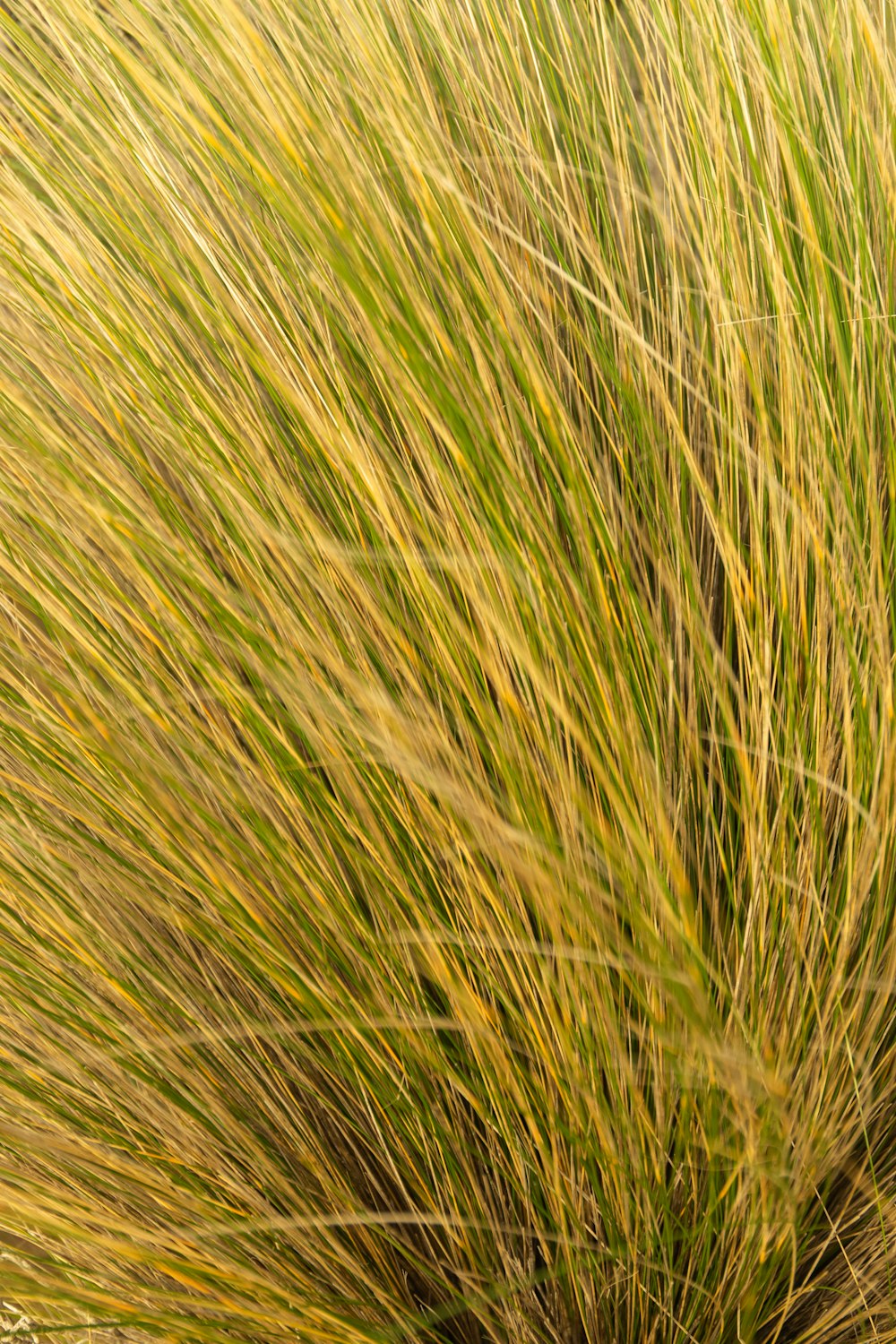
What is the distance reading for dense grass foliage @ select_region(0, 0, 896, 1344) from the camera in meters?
0.74

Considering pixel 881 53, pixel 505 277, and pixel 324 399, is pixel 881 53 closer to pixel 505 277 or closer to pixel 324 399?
pixel 505 277

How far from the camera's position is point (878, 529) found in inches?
30.3

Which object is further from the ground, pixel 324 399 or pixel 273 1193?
pixel 324 399

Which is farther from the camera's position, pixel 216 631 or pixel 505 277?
pixel 505 277

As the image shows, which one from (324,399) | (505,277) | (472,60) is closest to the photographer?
(324,399)

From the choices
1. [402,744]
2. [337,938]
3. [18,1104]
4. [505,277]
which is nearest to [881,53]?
[505,277]

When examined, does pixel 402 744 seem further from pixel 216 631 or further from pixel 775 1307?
pixel 775 1307

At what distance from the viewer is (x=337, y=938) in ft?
2.57

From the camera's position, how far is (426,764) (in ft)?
2.29

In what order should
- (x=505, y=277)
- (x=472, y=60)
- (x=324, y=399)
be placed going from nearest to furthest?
(x=324, y=399)
(x=505, y=277)
(x=472, y=60)

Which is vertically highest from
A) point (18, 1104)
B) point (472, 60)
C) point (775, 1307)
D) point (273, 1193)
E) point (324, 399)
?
point (472, 60)

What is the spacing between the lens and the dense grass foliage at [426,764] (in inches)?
29.0

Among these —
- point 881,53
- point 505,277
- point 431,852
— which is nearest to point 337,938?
point 431,852

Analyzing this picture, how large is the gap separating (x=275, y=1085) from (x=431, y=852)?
240mm
